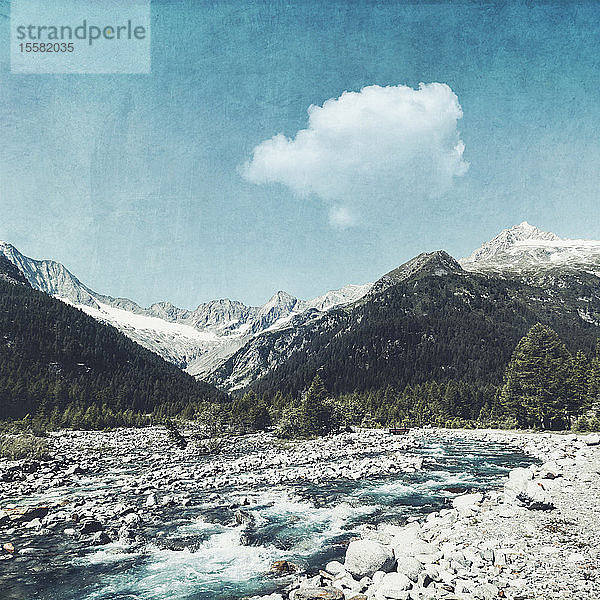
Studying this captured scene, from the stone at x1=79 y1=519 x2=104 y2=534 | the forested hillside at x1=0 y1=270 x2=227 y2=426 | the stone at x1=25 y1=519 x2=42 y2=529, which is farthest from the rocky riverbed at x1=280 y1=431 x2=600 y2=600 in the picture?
the forested hillside at x1=0 y1=270 x2=227 y2=426

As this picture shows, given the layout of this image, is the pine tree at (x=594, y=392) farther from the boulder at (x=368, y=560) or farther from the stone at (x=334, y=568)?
the stone at (x=334, y=568)

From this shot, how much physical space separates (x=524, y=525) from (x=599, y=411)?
56.0m

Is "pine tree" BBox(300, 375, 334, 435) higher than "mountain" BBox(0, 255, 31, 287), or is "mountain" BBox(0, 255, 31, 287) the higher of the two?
"mountain" BBox(0, 255, 31, 287)

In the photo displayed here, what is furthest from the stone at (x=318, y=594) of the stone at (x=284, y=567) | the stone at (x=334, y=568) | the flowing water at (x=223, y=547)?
the stone at (x=284, y=567)

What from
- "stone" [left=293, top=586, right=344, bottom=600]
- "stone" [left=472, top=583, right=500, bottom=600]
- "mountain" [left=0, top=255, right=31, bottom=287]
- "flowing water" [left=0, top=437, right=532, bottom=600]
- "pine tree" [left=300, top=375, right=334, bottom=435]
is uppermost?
"mountain" [left=0, top=255, right=31, bottom=287]

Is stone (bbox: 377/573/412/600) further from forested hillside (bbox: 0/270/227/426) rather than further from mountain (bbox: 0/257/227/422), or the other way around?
mountain (bbox: 0/257/227/422)

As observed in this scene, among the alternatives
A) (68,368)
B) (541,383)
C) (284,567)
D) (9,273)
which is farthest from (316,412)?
(9,273)

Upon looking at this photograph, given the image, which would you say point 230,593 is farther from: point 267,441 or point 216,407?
point 216,407

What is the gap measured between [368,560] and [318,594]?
1.94 metres

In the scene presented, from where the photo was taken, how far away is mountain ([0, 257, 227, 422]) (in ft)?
272

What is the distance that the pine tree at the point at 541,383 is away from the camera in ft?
189

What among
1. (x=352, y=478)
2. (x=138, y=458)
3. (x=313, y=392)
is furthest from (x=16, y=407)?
(x=352, y=478)

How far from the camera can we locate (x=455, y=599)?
9.64 meters

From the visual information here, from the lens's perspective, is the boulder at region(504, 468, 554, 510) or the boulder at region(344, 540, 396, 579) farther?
the boulder at region(504, 468, 554, 510)
